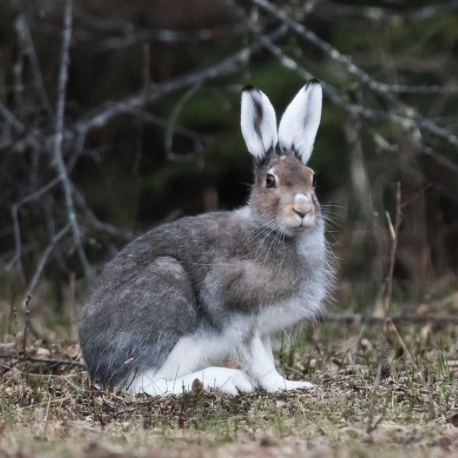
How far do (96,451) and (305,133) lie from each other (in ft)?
8.47

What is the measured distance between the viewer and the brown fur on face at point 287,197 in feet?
14.0

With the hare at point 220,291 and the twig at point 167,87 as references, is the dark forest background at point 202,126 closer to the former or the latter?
the twig at point 167,87

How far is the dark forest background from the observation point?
7547mm

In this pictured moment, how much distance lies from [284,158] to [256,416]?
5.57ft

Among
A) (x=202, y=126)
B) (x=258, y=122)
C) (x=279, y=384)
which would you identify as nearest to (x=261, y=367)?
(x=279, y=384)

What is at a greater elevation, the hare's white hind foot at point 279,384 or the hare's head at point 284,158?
the hare's head at point 284,158

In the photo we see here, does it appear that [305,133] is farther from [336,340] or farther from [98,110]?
[98,110]

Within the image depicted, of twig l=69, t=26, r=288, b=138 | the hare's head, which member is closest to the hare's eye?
the hare's head

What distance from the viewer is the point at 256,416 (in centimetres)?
374

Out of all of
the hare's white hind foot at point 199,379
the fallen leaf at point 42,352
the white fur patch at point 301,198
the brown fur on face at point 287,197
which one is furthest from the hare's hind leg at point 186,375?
the fallen leaf at point 42,352

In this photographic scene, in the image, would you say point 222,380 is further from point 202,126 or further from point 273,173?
point 202,126

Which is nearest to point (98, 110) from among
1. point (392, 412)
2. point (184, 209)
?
point (184, 209)

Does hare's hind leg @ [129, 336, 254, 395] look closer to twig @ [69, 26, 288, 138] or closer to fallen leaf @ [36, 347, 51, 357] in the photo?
fallen leaf @ [36, 347, 51, 357]

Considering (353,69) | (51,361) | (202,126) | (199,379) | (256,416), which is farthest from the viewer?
(202,126)
